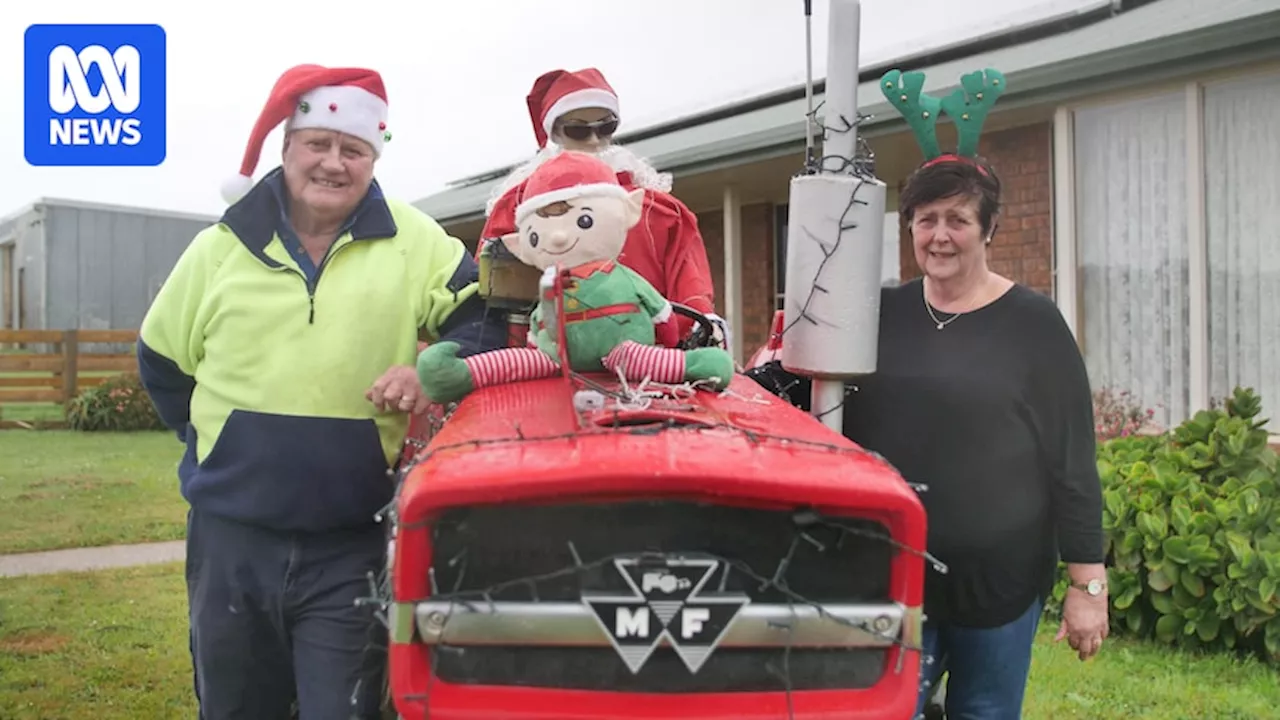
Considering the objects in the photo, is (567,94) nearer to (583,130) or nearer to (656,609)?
(583,130)

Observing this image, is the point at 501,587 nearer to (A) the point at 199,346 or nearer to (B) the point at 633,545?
(B) the point at 633,545

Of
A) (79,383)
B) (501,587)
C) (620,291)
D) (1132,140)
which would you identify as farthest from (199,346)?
(79,383)

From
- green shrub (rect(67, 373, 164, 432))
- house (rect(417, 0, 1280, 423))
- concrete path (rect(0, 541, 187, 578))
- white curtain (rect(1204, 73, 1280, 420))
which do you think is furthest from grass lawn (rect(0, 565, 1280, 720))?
green shrub (rect(67, 373, 164, 432))

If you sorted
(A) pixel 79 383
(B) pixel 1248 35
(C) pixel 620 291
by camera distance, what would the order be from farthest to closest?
(A) pixel 79 383 → (B) pixel 1248 35 → (C) pixel 620 291

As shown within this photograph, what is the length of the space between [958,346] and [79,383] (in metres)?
16.0

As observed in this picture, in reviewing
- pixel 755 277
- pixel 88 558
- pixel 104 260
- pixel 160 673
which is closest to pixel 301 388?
pixel 160 673

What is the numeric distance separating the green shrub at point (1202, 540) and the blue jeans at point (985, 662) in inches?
87.2

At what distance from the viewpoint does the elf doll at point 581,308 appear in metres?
2.11

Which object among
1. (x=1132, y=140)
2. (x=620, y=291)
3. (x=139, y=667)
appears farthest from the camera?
(x=1132, y=140)

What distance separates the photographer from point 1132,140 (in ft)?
24.1

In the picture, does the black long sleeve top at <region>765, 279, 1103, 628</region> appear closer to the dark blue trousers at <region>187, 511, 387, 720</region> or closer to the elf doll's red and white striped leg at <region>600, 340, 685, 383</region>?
the elf doll's red and white striped leg at <region>600, 340, 685, 383</region>

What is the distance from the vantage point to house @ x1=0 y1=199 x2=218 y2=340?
64.4 feet

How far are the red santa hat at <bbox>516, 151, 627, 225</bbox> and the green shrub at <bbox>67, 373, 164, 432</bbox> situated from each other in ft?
44.2

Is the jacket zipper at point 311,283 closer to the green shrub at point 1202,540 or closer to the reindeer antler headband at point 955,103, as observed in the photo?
the reindeer antler headband at point 955,103
